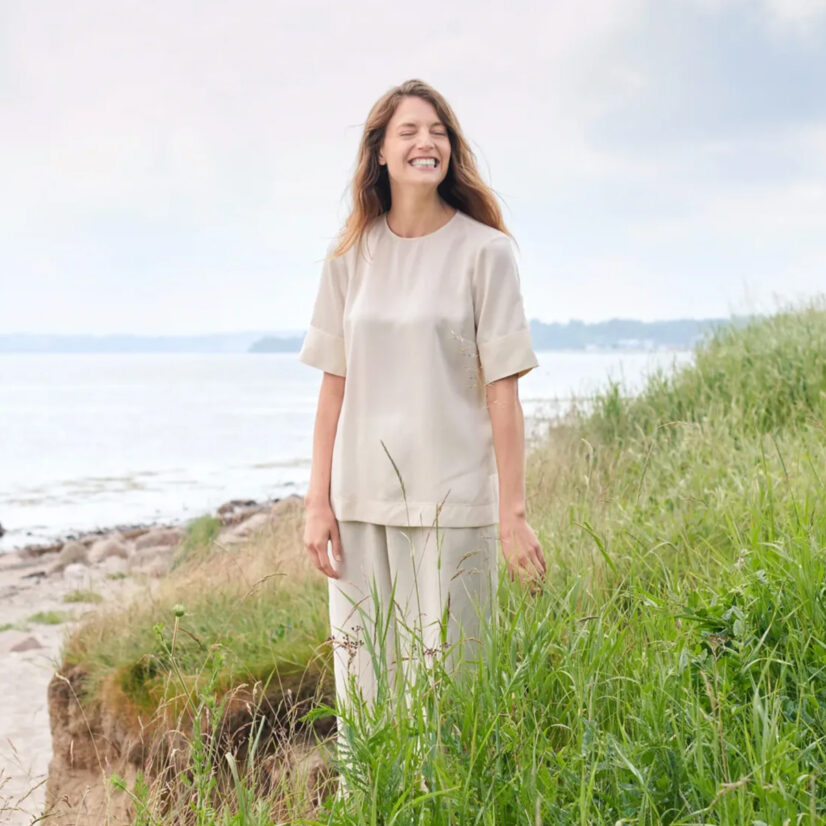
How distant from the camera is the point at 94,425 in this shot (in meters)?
34.0

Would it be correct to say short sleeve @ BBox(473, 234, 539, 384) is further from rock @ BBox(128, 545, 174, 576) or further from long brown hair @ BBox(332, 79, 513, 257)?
rock @ BBox(128, 545, 174, 576)

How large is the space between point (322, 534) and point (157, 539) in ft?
37.6

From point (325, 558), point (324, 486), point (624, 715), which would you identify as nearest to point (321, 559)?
point (325, 558)

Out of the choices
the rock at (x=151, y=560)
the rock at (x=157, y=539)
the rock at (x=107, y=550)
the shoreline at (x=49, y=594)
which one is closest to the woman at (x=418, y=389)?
the shoreline at (x=49, y=594)

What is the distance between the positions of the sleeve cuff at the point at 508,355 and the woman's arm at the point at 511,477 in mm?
33

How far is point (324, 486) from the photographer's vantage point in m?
2.86

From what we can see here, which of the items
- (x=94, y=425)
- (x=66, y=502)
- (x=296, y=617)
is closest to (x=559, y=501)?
(x=296, y=617)

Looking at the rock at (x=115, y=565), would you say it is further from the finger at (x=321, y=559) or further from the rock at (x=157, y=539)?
the finger at (x=321, y=559)

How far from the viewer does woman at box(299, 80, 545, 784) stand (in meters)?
2.65

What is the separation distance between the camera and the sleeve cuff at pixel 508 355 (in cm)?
261

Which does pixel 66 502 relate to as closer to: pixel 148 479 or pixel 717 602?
pixel 148 479

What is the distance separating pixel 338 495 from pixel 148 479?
19.0 metres

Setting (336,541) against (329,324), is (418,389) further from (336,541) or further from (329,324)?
(336,541)

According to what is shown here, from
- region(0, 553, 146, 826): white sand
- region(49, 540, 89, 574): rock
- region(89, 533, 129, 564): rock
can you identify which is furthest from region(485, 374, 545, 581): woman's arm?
region(49, 540, 89, 574): rock
